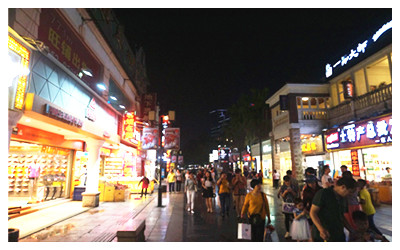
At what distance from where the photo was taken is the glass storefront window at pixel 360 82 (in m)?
15.5

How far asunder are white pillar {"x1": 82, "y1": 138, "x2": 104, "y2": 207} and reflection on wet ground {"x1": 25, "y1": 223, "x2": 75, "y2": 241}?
3446 millimetres

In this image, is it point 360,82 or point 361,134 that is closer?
point 361,134

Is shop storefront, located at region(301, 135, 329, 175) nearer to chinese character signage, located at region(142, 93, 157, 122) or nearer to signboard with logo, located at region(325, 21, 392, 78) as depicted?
signboard with logo, located at region(325, 21, 392, 78)

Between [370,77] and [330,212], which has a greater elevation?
[370,77]

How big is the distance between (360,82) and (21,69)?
18.4 metres

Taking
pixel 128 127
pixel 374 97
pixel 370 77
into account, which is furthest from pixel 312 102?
pixel 128 127

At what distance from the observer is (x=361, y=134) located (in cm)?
1323

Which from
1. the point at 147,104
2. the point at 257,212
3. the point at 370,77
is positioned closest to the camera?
the point at 257,212

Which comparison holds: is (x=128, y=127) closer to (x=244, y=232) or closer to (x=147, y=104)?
(x=147, y=104)

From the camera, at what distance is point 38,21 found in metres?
8.12

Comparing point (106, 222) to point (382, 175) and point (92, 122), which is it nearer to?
point (92, 122)

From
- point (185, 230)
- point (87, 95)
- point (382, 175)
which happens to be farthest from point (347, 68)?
point (87, 95)
